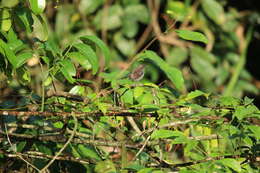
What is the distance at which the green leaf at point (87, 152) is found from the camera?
1.57 meters

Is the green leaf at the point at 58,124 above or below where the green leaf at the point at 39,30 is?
below

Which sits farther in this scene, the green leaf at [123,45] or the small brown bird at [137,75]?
the green leaf at [123,45]

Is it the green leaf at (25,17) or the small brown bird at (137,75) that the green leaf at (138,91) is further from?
the green leaf at (25,17)

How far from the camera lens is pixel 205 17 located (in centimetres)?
435

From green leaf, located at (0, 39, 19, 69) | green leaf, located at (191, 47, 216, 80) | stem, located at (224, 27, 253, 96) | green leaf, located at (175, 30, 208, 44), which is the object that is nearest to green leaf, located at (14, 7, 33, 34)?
green leaf, located at (0, 39, 19, 69)

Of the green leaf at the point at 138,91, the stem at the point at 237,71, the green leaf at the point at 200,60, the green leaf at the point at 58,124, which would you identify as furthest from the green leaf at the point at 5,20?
the stem at the point at 237,71

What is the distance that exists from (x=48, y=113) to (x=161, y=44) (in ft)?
9.49

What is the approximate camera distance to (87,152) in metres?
1.58

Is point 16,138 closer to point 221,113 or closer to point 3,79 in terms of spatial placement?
point 3,79

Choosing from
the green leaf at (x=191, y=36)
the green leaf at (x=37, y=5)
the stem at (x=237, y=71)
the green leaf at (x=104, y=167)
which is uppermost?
the stem at (x=237, y=71)

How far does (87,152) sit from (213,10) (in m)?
2.93

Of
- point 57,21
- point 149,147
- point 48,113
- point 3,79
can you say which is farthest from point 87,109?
point 57,21

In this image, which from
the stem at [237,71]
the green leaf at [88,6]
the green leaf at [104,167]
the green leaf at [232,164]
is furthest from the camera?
the stem at [237,71]

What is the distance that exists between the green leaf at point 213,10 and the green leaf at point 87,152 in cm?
289
